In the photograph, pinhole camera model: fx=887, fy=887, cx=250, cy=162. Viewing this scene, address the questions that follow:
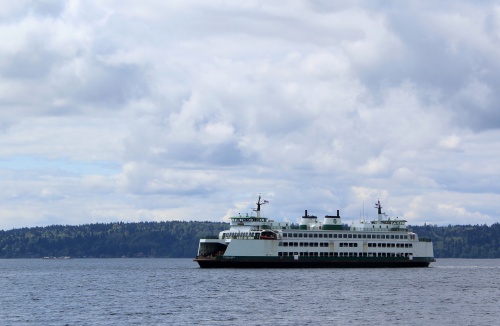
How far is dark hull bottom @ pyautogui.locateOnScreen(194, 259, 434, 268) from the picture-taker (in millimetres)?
140375

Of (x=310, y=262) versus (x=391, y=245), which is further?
(x=391, y=245)

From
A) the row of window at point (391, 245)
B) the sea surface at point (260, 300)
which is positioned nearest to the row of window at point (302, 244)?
the sea surface at point (260, 300)

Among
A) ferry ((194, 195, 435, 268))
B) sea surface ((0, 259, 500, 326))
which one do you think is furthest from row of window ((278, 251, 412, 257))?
sea surface ((0, 259, 500, 326))

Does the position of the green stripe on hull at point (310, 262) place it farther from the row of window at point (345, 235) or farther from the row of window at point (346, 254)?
the row of window at point (345, 235)

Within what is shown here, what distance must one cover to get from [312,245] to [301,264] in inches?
142

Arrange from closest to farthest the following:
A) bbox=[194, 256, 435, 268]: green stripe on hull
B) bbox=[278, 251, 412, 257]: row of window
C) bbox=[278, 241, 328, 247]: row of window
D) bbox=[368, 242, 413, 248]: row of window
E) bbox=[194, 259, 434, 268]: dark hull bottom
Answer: bbox=[194, 256, 435, 268]: green stripe on hull, bbox=[194, 259, 434, 268]: dark hull bottom, bbox=[278, 241, 328, 247]: row of window, bbox=[278, 251, 412, 257]: row of window, bbox=[368, 242, 413, 248]: row of window

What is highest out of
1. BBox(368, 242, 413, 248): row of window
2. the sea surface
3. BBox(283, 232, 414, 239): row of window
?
BBox(283, 232, 414, 239): row of window

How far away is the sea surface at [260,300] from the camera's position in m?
78.1

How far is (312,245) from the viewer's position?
146 m

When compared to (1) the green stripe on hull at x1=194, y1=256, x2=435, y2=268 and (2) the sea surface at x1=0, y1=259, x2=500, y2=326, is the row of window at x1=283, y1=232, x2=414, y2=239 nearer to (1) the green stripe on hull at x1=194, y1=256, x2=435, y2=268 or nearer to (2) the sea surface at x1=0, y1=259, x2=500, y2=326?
(1) the green stripe on hull at x1=194, y1=256, x2=435, y2=268

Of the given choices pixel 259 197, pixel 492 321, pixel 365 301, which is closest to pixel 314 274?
pixel 259 197

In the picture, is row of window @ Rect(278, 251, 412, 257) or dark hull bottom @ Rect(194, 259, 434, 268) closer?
dark hull bottom @ Rect(194, 259, 434, 268)

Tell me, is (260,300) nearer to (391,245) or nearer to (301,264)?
(301,264)

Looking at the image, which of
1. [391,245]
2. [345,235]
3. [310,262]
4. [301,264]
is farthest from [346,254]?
[391,245]
